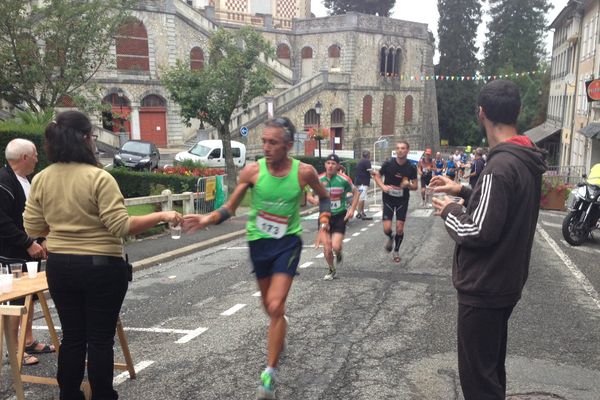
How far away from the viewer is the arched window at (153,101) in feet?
131

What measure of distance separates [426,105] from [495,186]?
61.4 metres

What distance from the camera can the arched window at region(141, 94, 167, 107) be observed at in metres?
39.8

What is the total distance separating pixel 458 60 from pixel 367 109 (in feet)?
61.8

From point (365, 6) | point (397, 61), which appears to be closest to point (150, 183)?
point (397, 61)

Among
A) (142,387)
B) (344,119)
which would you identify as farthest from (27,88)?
(344,119)

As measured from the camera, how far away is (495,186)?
2994mm

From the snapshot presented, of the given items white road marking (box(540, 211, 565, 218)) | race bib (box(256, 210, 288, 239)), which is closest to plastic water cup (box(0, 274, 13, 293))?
race bib (box(256, 210, 288, 239))

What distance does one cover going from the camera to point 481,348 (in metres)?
3.18

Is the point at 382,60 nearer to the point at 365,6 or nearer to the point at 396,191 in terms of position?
the point at 365,6

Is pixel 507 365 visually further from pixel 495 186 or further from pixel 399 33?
pixel 399 33

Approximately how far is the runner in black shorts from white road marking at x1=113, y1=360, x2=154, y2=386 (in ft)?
17.7

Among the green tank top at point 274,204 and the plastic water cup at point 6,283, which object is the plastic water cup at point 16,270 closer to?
the plastic water cup at point 6,283

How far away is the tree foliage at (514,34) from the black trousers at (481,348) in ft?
234

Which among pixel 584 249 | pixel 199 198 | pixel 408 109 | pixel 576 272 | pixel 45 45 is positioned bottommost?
pixel 584 249
